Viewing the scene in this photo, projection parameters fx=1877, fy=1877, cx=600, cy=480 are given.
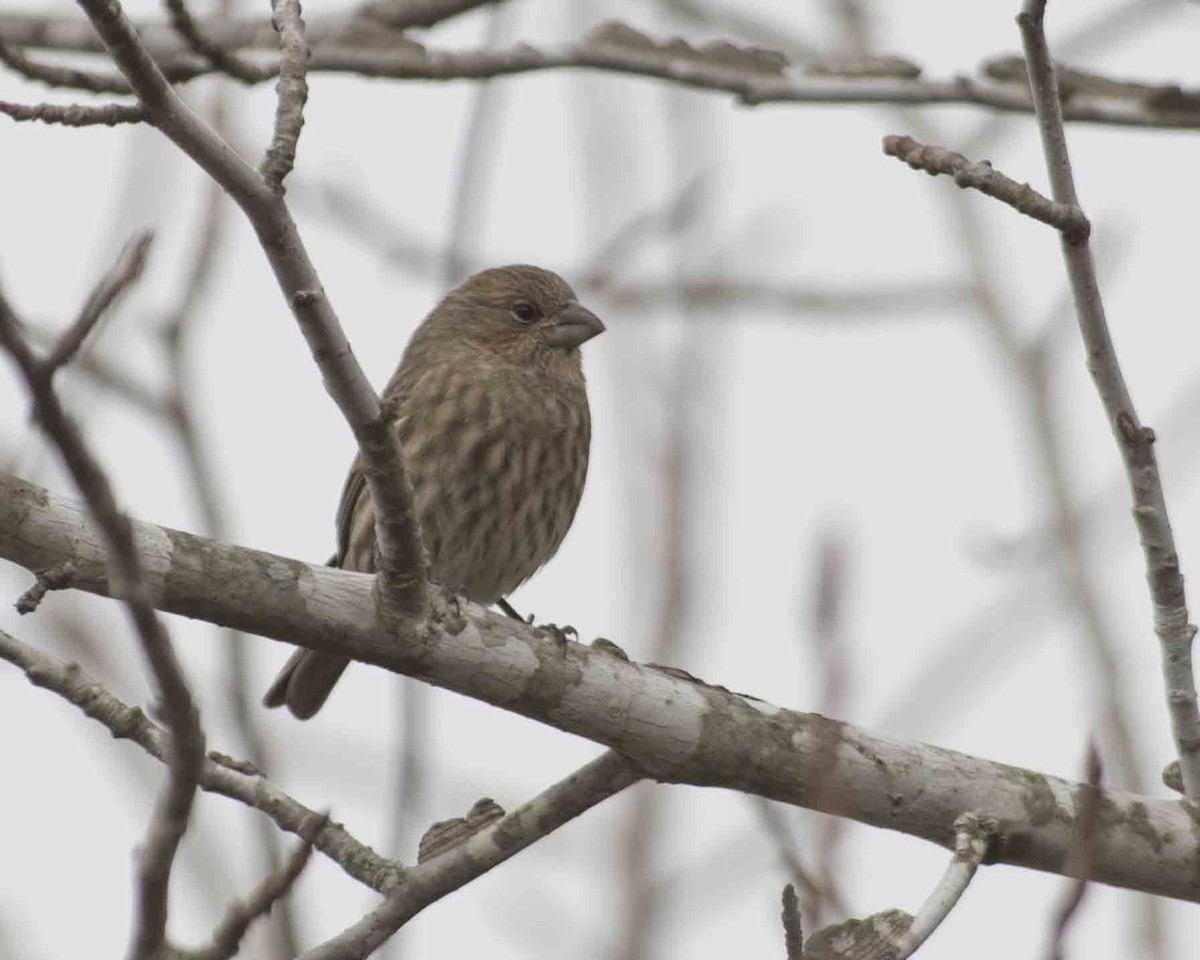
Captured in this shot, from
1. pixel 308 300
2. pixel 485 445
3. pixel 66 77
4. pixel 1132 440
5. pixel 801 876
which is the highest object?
pixel 485 445

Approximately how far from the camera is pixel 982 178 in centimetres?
370

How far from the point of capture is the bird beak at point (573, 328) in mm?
7242

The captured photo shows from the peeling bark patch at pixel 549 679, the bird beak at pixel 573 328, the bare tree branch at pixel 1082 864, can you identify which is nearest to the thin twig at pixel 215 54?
the peeling bark patch at pixel 549 679

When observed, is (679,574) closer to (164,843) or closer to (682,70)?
(682,70)

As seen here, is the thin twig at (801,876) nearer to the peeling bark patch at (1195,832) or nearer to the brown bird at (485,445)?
the peeling bark patch at (1195,832)

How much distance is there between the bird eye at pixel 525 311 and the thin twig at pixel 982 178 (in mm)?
3684

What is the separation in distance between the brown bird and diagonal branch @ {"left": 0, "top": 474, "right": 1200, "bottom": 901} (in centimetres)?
162

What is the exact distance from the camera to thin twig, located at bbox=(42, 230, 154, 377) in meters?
2.42

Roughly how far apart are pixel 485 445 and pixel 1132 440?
2797 millimetres

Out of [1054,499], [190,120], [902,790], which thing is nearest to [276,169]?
[190,120]

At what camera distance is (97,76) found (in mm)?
4410

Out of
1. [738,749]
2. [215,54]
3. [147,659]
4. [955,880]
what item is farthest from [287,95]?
[955,880]

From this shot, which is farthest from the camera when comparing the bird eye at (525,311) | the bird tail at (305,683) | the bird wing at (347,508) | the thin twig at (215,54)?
the bird eye at (525,311)

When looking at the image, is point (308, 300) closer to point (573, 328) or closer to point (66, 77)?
point (66, 77)
